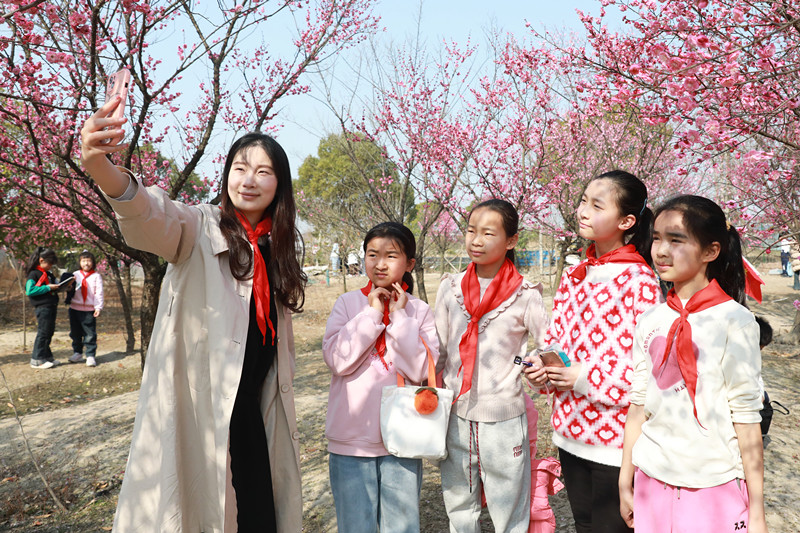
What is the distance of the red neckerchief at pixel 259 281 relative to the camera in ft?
6.15

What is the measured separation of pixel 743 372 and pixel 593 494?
72cm

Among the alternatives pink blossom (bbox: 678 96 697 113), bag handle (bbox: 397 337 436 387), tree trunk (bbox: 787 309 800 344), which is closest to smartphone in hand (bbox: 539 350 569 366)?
bag handle (bbox: 397 337 436 387)

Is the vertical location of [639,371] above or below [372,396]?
above

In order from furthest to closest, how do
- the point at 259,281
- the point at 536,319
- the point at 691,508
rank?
the point at 536,319, the point at 259,281, the point at 691,508

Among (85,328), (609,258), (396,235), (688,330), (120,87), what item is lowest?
(85,328)

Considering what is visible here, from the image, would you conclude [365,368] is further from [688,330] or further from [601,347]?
[688,330]

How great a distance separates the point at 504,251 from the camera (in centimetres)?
232

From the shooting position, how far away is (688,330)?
1569mm

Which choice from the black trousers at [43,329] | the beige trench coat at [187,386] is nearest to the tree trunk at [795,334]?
the beige trench coat at [187,386]

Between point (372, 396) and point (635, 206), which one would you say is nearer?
point (635, 206)

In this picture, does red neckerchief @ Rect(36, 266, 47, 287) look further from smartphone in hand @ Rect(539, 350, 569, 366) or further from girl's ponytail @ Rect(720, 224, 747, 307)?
girl's ponytail @ Rect(720, 224, 747, 307)

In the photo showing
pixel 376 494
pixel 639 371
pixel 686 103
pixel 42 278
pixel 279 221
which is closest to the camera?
pixel 639 371

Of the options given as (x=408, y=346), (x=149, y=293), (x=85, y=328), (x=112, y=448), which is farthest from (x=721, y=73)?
(x=85, y=328)

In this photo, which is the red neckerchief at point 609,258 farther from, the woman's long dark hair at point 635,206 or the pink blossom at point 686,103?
the pink blossom at point 686,103
